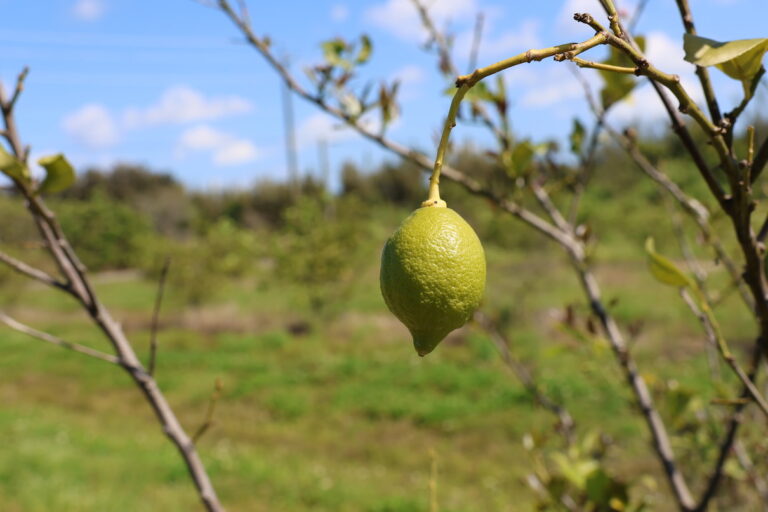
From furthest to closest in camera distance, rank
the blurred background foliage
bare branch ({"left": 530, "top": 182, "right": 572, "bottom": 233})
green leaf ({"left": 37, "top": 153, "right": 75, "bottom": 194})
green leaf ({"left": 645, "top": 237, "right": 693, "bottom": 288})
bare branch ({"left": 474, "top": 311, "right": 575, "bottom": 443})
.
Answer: the blurred background foliage
bare branch ({"left": 474, "top": 311, "right": 575, "bottom": 443})
bare branch ({"left": 530, "top": 182, "right": 572, "bottom": 233})
green leaf ({"left": 37, "top": 153, "right": 75, "bottom": 194})
green leaf ({"left": 645, "top": 237, "right": 693, "bottom": 288})

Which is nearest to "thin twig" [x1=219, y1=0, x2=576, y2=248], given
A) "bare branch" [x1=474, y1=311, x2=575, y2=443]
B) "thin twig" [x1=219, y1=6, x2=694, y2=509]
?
"thin twig" [x1=219, y1=6, x2=694, y2=509]

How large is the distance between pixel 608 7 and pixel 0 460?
702cm

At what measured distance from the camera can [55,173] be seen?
1.11m

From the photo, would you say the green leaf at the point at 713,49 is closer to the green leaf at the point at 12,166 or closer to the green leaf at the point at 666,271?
the green leaf at the point at 666,271

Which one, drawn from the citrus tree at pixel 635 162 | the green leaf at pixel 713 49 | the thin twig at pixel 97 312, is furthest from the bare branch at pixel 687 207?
the thin twig at pixel 97 312

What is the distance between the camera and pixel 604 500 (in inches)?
50.0

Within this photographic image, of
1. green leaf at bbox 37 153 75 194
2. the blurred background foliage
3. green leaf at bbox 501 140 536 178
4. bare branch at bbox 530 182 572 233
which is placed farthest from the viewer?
the blurred background foliage

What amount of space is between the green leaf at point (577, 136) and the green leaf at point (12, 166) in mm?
1207

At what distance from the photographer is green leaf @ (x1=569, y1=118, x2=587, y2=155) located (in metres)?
1.72

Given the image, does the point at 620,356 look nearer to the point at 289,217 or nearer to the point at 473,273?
the point at 473,273

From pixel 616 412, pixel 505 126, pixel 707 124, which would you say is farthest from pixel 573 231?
pixel 616 412

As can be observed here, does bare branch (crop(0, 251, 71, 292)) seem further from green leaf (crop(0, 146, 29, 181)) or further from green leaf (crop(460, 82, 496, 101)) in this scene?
green leaf (crop(460, 82, 496, 101))

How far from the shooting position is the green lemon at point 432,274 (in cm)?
61

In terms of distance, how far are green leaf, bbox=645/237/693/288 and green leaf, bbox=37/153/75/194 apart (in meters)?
0.86
